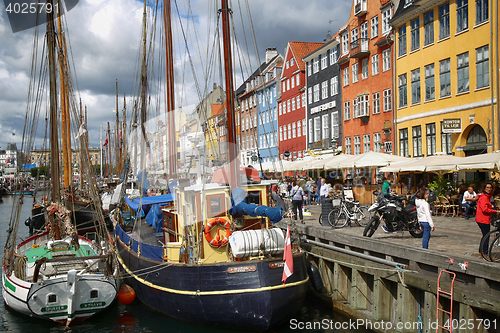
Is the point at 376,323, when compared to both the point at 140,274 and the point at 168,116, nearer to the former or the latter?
the point at 140,274

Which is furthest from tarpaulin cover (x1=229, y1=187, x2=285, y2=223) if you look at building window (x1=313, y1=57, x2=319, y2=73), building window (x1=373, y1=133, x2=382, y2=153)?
building window (x1=313, y1=57, x2=319, y2=73)

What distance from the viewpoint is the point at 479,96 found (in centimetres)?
2364

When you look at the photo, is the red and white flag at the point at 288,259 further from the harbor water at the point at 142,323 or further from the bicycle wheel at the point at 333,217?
the bicycle wheel at the point at 333,217

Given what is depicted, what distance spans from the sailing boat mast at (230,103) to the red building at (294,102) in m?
33.2

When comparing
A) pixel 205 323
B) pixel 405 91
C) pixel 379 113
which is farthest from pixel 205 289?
pixel 379 113

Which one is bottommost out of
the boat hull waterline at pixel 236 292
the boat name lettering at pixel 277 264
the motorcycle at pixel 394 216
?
the boat hull waterline at pixel 236 292

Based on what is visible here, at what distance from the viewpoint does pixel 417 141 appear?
1144 inches

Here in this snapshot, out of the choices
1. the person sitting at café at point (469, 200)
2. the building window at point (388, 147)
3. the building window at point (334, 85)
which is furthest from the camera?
the building window at point (334, 85)

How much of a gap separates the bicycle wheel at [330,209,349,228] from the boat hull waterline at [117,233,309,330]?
5.19 meters

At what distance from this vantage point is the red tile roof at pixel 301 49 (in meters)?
49.2

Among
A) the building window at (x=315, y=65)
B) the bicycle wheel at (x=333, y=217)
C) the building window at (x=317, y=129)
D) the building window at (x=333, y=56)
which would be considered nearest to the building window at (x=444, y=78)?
the bicycle wheel at (x=333, y=217)

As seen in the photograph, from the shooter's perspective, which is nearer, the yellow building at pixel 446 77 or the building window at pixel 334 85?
the yellow building at pixel 446 77

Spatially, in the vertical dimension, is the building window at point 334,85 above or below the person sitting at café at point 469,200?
above

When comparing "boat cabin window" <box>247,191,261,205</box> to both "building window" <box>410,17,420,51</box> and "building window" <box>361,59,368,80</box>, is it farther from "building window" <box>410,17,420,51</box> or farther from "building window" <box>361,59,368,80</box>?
"building window" <box>361,59,368,80</box>
